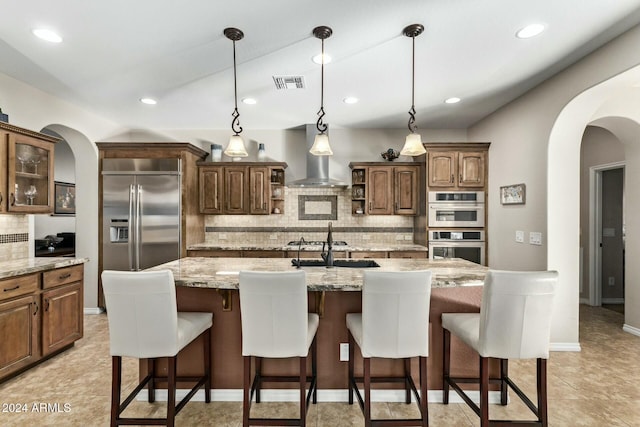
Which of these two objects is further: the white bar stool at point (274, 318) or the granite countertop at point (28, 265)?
the granite countertop at point (28, 265)

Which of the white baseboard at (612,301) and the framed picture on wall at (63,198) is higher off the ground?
the framed picture on wall at (63,198)

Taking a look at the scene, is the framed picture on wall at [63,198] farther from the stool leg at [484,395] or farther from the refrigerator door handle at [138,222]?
the stool leg at [484,395]

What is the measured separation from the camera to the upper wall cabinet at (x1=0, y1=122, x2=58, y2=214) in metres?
2.90

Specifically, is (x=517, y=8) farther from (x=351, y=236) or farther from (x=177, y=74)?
(x=351, y=236)

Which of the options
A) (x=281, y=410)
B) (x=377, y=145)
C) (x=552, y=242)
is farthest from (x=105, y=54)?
(x=552, y=242)

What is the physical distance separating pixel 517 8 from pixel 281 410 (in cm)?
321

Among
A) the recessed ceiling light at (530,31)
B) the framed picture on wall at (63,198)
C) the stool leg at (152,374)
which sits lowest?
the stool leg at (152,374)

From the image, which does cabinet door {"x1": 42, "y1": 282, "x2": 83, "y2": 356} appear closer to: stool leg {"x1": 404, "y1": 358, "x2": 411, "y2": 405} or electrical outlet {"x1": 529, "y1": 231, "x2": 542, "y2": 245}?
stool leg {"x1": 404, "y1": 358, "x2": 411, "y2": 405}

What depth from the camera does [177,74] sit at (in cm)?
320

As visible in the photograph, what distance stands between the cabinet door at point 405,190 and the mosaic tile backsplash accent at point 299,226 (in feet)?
1.32

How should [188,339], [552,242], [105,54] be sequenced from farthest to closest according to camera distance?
[552,242] < [105,54] < [188,339]

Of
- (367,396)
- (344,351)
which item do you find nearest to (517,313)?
(367,396)

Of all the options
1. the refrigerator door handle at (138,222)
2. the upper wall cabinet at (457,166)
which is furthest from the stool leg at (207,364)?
the upper wall cabinet at (457,166)

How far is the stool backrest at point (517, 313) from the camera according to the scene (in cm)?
185
